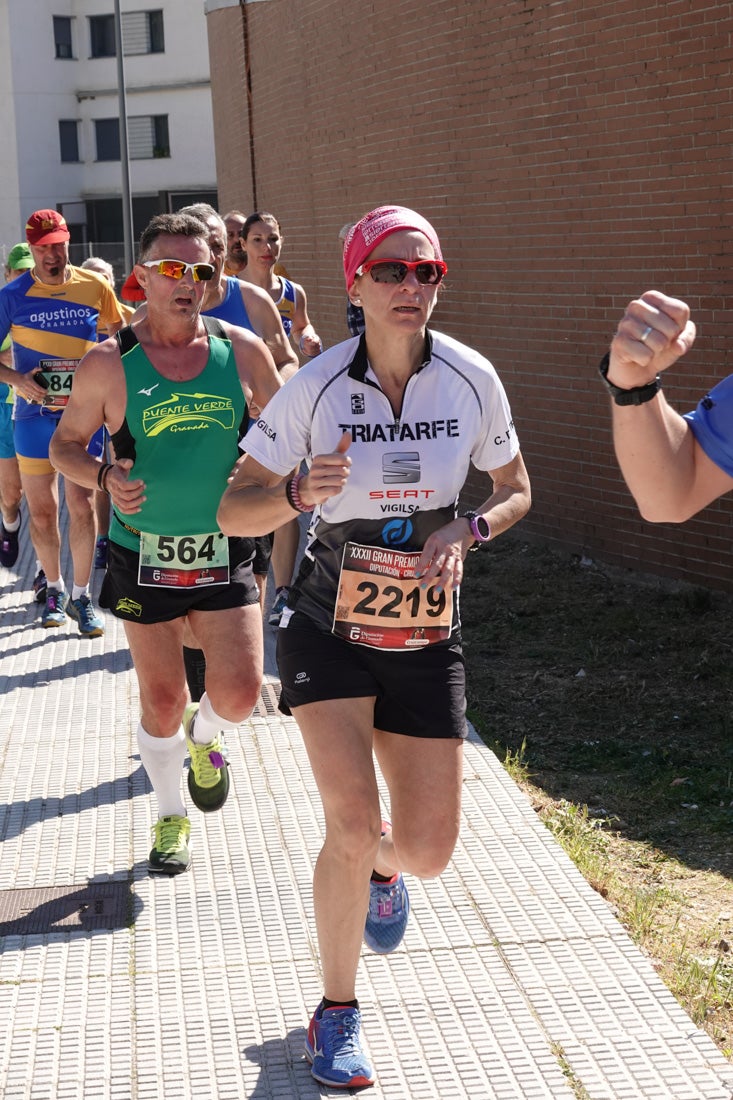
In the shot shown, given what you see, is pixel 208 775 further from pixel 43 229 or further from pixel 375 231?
pixel 43 229

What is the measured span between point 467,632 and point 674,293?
2.51 meters

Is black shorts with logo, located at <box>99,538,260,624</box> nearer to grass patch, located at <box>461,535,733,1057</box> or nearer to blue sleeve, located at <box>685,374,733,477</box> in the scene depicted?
grass patch, located at <box>461,535,733,1057</box>

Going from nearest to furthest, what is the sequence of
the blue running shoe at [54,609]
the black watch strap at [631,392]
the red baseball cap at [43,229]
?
the black watch strap at [631,392] < the red baseball cap at [43,229] < the blue running shoe at [54,609]

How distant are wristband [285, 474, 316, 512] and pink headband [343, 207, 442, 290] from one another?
572 mm

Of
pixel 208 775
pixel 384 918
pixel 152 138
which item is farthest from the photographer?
pixel 152 138

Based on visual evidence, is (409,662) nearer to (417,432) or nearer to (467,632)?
(417,432)

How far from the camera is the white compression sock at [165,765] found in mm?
5395

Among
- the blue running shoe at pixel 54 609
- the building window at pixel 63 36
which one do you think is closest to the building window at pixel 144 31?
the building window at pixel 63 36

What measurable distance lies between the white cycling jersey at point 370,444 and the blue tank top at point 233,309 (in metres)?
3.15

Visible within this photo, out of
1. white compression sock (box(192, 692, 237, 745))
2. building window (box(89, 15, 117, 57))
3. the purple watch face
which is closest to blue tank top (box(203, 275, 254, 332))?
white compression sock (box(192, 692, 237, 745))

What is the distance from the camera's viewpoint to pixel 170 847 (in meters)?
5.32

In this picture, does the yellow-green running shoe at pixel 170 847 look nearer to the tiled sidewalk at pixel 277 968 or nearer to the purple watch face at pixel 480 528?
the tiled sidewalk at pixel 277 968

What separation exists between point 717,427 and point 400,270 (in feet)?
4.15

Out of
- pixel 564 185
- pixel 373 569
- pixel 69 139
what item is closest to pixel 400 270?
pixel 373 569
